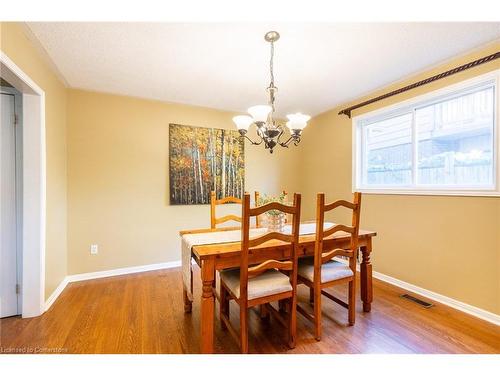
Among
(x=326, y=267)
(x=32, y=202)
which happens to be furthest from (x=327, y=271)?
(x=32, y=202)

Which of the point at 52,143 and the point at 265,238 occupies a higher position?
the point at 52,143

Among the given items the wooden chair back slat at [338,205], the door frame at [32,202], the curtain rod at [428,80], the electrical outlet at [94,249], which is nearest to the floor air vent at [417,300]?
the wooden chair back slat at [338,205]

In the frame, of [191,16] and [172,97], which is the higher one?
[172,97]

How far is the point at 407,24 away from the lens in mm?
1725

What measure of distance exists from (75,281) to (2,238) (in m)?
1.11

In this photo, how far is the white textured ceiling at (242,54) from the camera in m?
1.77

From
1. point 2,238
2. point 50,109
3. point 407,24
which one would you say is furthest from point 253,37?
point 2,238

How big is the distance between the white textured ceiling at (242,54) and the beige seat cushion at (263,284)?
1.88 m

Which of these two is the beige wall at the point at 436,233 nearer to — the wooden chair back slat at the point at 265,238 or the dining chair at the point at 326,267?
the dining chair at the point at 326,267

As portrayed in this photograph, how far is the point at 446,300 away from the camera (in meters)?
2.25

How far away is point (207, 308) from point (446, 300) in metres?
2.37

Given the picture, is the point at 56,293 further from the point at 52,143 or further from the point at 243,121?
the point at 243,121

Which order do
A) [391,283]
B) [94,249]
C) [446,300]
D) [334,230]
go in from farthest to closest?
[94,249] → [391,283] → [446,300] → [334,230]

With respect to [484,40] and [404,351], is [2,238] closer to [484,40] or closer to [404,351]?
[404,351]
